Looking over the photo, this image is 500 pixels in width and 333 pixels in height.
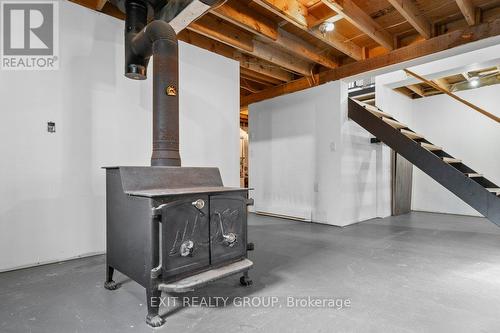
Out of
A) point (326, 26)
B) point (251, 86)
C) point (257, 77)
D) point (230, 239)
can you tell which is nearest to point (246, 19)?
point (326, 26)

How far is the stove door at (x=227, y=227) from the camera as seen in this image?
1979 mm

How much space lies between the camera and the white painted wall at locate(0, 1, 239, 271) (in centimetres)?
249

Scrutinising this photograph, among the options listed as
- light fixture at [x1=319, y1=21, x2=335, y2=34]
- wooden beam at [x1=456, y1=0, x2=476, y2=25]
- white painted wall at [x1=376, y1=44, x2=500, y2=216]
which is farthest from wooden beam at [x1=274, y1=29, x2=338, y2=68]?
wooden beam at [x1=456, y1=0, x2=476, y2=25]

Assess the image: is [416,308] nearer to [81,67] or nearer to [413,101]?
[81,67]

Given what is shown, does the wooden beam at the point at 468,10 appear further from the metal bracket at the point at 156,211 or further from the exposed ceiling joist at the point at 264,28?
the metal bracket at the point at 156,211

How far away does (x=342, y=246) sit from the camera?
10.8 ft

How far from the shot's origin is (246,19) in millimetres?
3314

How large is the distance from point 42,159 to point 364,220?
4.82 m

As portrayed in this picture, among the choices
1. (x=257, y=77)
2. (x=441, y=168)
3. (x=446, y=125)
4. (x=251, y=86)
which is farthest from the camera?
(x=251, y=86)

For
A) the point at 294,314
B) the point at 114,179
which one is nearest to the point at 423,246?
the point at 294,314

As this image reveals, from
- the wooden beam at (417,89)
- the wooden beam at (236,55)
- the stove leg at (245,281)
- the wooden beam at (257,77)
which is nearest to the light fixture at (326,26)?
the wooden beam at (236,55)

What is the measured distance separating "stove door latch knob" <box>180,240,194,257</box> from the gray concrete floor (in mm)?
392

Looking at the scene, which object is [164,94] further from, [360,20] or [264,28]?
[360,20]

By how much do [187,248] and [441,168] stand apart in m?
3.30
